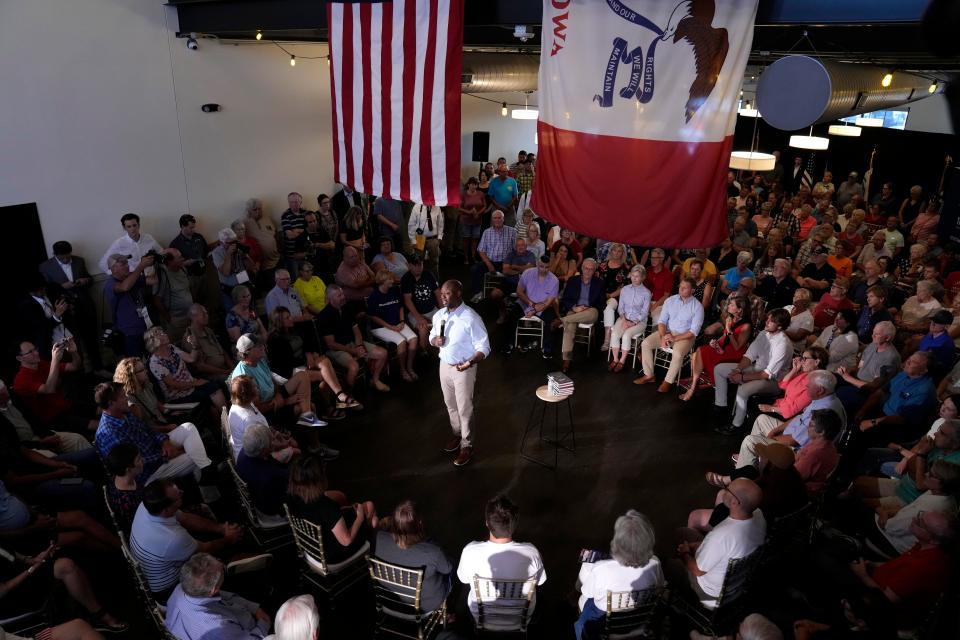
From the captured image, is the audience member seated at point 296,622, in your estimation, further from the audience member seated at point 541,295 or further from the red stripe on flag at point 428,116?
the audience member seated at point 541,295

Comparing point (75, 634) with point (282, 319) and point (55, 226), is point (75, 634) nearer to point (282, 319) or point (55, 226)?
point (282, 319)

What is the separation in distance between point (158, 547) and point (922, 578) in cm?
408

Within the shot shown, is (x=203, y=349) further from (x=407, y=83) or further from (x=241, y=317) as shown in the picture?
(x=407, y=83)

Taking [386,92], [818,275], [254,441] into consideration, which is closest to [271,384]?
[254,441]

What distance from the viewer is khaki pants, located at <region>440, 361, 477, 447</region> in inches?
201

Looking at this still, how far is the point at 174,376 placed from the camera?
512 centimetres

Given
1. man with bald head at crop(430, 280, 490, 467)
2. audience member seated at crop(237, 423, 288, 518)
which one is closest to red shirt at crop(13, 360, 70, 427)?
audience member seated at crop(237, 423, 288, 518)

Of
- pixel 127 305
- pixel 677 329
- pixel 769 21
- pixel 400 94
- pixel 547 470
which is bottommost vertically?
pixel 547 470

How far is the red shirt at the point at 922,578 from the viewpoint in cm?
318

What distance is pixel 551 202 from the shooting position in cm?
392

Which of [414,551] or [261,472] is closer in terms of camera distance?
[414,551]

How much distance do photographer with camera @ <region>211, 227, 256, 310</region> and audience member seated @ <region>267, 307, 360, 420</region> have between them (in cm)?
118

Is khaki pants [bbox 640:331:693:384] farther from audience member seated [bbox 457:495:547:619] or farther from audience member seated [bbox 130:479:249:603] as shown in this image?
audience member seated [bbox 130:479:249:603]

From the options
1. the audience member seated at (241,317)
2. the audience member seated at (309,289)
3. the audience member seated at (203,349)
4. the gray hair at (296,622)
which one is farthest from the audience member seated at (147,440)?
the audience member seated at (309,289)
